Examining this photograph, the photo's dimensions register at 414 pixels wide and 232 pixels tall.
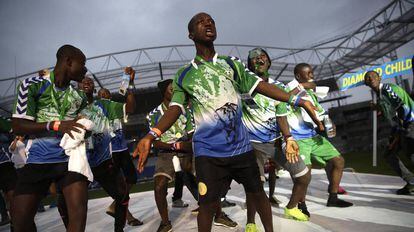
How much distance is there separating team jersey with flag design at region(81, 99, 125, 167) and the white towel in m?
1.07

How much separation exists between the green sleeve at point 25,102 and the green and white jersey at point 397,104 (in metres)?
5.15

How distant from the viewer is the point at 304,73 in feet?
14.3

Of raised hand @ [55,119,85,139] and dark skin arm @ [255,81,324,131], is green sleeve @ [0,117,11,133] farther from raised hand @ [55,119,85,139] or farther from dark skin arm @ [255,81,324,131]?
dark skin arm @ [255,81,324,131]

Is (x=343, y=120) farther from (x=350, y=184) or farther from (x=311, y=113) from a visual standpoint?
(x=311, y=113)

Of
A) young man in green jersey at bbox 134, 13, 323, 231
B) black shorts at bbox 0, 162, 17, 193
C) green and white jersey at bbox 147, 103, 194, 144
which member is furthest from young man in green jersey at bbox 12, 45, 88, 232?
black shorts at bbox 0, 162, 17, 193

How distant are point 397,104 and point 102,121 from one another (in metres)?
4.81

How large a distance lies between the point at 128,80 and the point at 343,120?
92.1ft

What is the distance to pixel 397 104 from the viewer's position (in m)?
4.81

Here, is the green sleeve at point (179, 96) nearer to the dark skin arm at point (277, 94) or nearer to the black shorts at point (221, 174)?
the black shorts at point (221, 174)

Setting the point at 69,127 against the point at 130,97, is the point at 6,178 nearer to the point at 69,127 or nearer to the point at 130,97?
the point at 130,97

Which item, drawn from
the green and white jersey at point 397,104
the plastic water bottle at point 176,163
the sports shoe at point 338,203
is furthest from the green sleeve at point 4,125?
the green and white jersey at point 397,104

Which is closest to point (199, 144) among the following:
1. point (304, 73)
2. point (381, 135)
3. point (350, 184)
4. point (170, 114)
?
point (170, 114)

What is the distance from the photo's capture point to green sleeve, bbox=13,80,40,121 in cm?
244

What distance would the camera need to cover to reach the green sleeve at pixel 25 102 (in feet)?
8.01
